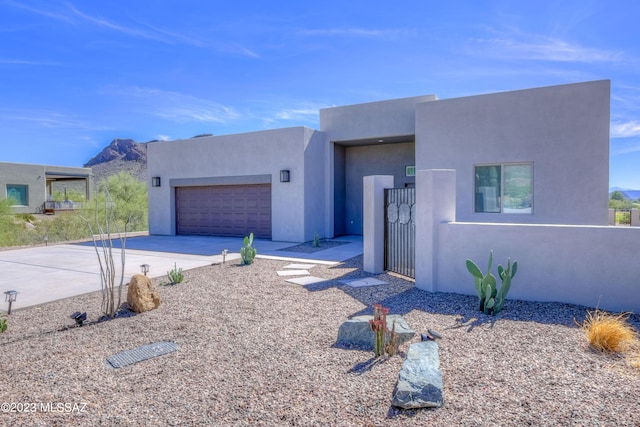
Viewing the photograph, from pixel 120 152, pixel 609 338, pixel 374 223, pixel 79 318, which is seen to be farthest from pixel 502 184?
pixel 120 152

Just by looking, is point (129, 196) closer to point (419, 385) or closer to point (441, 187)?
point (441, 187)

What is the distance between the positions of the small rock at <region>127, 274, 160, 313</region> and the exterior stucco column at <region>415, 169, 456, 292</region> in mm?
4271

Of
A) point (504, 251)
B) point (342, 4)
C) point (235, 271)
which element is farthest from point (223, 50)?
point (504, 251)

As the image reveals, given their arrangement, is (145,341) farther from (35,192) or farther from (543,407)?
(35,192)

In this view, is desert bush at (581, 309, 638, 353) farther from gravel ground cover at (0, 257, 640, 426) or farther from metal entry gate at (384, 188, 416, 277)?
metal entry gate at (384, 188, 416, 277)

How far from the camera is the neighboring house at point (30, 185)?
27188 mm

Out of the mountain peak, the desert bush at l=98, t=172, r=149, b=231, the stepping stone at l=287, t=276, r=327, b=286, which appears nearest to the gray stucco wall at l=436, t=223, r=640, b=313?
the stepping stone at l=287, t=276, r=327, b=286

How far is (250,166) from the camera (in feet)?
45.5

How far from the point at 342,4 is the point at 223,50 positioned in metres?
5.40

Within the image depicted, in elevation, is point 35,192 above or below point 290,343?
above

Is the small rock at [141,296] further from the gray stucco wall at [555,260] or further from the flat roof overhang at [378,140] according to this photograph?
the flat roof overhang at [378,140]

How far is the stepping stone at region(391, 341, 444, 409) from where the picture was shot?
108 inches

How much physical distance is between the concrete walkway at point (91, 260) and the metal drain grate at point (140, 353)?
303cm

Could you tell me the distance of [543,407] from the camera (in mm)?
2693
